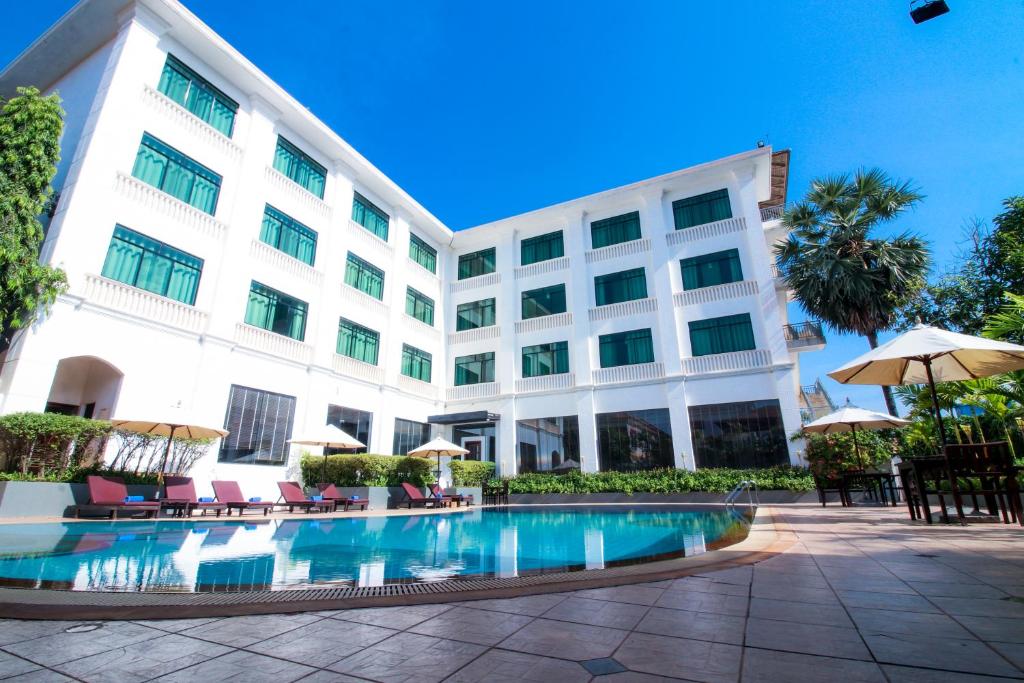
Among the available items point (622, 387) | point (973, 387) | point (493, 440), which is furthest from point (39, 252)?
point (973, 387)

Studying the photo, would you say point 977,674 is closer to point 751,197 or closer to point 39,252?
point 39,252

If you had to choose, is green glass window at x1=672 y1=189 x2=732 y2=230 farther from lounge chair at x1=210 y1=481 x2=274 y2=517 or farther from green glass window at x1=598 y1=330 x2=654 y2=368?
lounge chair at x1=210 y1=481 x2=274 y2=517

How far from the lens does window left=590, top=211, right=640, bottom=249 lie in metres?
22.6

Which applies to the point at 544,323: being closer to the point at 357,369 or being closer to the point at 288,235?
the point at 357,369

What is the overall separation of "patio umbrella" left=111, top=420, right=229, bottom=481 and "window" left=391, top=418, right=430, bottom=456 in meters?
8.59

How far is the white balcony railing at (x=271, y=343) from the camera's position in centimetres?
1562

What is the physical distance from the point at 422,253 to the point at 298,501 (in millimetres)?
14776

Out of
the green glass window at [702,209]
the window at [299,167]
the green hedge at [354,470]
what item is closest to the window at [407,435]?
the green hedge at [354,470]

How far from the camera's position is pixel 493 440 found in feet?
74.6

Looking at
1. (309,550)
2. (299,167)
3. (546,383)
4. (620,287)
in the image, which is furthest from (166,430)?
(620,287)

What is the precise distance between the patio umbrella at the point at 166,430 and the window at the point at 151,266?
4.07m

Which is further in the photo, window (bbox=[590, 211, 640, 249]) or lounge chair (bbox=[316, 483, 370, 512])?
window (bbox=[590, 211, 640, 249])

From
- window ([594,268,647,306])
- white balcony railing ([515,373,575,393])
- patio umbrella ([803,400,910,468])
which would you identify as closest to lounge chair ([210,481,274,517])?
white balcony railing ([515,373,575,393])

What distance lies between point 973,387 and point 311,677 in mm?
11535
